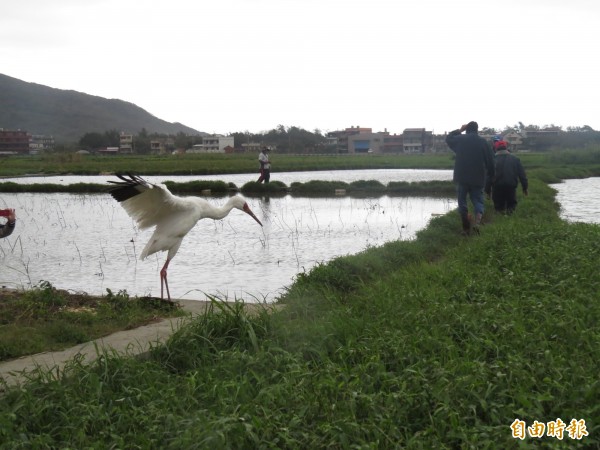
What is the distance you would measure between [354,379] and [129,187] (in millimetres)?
3923

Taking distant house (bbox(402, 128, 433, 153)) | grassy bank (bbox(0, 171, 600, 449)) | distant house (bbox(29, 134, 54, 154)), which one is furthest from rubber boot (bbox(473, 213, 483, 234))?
distant house (bbox(402, 128, 433, 153))

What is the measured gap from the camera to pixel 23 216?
61.6 feet

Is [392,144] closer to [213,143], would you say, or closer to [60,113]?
[213,143]

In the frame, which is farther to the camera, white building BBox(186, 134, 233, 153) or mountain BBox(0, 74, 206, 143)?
mountain BBox(0, 74, 206, 143)

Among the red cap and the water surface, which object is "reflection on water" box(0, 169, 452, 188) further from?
the red cap

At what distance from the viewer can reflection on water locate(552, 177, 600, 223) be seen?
1612cm

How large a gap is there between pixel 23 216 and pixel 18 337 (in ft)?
45.8

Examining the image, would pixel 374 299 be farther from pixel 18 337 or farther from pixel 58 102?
pixel 58 102

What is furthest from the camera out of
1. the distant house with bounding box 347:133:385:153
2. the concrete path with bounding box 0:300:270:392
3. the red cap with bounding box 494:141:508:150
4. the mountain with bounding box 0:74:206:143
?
the mountain with bounding box 0:74:206:143

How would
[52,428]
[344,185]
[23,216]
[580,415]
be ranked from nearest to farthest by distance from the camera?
[580,415], [52,428], [23,216], [344,185]

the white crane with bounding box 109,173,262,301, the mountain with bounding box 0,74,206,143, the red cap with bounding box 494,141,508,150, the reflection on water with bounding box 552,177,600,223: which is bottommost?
the reflection on water with bounding box 552,177,600,223

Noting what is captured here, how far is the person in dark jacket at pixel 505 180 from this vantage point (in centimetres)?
1272

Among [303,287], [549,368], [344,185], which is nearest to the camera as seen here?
[549,368]

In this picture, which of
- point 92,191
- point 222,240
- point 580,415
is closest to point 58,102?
point 92,191
